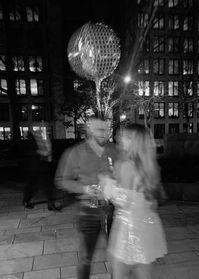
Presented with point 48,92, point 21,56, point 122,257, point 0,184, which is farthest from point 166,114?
point 122,257

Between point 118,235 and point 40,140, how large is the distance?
13.2ft

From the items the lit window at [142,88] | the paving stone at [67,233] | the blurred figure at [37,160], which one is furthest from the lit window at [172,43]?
the paving stone at [67,233]

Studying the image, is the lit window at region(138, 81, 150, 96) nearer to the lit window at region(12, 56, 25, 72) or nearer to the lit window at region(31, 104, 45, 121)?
the lit window at region(31, 104, 45, 121)

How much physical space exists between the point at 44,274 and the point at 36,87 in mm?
38500

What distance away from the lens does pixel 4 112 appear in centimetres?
3884

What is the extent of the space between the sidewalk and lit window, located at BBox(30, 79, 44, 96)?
35.3 metres

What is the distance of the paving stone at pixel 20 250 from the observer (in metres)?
3.92

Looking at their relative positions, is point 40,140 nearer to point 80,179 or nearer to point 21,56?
point 80,179

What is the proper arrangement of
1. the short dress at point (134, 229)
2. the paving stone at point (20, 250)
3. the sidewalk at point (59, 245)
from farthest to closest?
the paving stone at point (20, 250) → the sidewalk at point (59, 245) → the short dress at point (134, 229)

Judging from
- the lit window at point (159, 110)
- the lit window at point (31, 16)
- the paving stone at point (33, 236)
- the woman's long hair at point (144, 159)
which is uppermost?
the lit window at point (31, 16)

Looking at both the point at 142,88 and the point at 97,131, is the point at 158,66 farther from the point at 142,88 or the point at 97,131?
the point at 97,131

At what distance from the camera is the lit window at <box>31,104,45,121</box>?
130ft

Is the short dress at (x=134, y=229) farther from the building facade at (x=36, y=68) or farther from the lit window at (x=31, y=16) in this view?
the lit window at (x=31, y=16)

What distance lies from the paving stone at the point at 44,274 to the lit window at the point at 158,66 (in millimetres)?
44043
